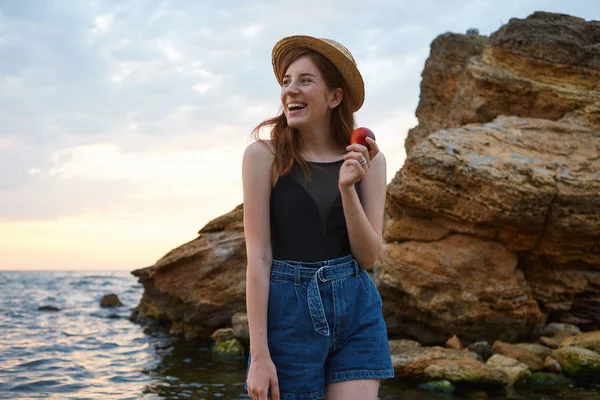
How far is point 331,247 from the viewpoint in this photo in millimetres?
2848

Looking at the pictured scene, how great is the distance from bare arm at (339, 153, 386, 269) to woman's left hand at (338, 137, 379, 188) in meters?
0.01

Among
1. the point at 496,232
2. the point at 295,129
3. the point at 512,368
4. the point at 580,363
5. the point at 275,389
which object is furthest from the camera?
the point at 496,232

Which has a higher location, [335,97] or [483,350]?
[335,97]

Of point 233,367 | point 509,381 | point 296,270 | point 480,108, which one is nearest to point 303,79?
point 296,270

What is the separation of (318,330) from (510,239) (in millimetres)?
8496

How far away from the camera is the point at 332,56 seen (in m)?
3.00

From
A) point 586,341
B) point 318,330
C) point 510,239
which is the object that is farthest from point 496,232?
point 318,330

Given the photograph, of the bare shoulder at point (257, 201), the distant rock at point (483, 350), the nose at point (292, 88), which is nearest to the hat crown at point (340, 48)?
the nose at point (292, 88)

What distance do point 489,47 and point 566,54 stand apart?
1.75 m

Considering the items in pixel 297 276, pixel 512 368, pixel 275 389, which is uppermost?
pixel 297 276

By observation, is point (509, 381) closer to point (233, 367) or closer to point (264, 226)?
point (233, 367)

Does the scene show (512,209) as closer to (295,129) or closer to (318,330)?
(295,129)

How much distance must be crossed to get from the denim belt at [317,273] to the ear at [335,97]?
31.3 inches

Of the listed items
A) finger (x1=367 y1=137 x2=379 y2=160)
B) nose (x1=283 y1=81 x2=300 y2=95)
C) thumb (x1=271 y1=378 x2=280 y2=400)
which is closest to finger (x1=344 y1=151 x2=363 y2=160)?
finger (x1=367 y1=137 x2=379 y2=160)
